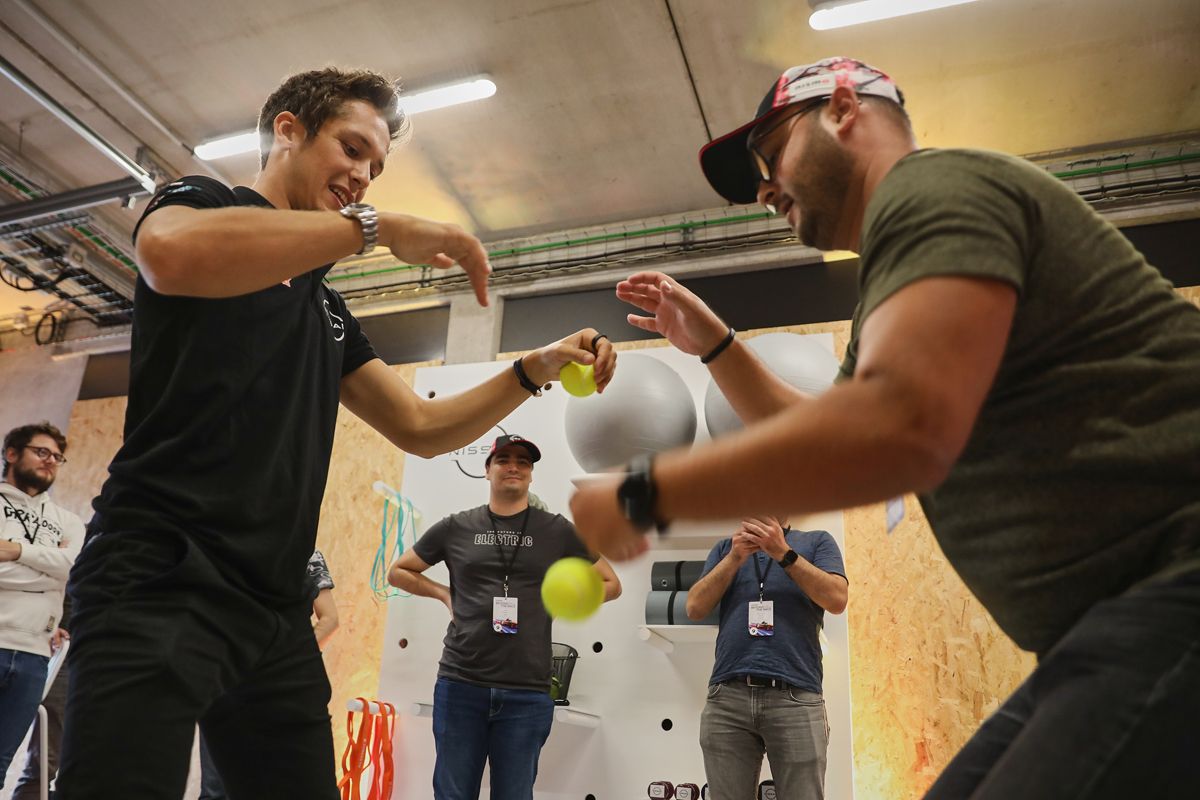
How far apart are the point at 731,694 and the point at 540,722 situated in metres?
0.94

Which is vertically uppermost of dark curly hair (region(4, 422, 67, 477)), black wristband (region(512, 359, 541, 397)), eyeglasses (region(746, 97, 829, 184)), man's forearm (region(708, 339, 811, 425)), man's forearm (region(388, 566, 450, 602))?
dark curly hair (region(4, 422, 67, 477))

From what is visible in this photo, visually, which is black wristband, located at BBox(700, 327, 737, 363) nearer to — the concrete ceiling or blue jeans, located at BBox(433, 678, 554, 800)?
blue jeans, located at BBox(433, 678, 554, 800)

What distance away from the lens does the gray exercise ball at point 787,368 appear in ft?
14.8

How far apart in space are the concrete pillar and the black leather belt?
3.60 m

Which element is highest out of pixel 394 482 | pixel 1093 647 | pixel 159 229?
pixel 394 482

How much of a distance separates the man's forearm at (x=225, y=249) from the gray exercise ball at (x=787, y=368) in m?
3.16

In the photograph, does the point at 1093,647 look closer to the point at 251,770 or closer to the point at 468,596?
the point at 251,770

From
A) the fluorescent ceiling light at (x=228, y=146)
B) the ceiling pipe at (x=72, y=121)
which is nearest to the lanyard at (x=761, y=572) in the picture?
the fluorescent ceiling light at (x=228, y=146)

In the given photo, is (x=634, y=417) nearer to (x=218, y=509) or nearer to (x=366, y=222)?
(x=366, y=222)

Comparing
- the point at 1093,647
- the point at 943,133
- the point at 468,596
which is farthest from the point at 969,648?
the point at 1093,647

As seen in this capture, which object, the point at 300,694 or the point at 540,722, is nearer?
the point at 300,694

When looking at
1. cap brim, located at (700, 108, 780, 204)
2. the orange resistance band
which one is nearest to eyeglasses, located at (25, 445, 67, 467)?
the orange resistance band

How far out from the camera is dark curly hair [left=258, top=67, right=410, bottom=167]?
77.5 inches

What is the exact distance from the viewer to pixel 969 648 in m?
5.04
